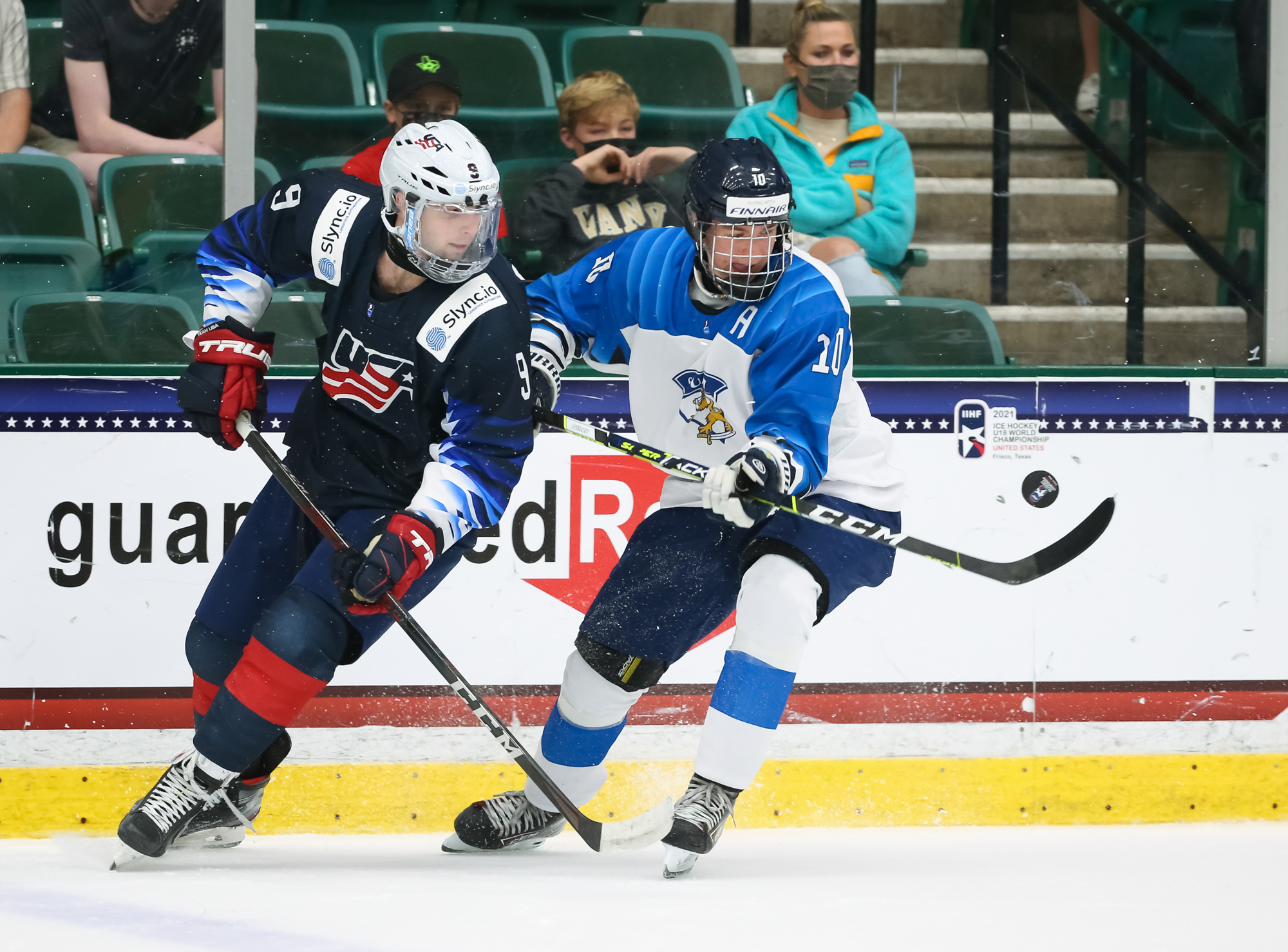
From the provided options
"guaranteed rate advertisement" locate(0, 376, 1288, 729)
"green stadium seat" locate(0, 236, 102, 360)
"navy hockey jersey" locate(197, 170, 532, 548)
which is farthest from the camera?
"green stadium seat" locate(0, 236, 102, 360)

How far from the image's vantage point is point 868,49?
10.8 feet

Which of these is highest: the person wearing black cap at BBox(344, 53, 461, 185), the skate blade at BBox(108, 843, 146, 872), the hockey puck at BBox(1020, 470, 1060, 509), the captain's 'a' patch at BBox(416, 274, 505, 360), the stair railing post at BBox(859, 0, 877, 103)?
the stair railing post at BBox(859, 0, 877, 103)

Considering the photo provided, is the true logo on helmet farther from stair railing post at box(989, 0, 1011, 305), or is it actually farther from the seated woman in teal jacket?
stair railing post at box(989, 0, 1011, 305)

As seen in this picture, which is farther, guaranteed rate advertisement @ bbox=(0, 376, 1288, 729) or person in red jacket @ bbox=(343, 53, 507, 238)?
person in red jacket @ bbox=(343, 53, 507, 238)

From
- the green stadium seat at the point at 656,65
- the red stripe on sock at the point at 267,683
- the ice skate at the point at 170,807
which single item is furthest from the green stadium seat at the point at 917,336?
the ice skate at the point at 170,807

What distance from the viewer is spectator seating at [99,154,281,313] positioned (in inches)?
119

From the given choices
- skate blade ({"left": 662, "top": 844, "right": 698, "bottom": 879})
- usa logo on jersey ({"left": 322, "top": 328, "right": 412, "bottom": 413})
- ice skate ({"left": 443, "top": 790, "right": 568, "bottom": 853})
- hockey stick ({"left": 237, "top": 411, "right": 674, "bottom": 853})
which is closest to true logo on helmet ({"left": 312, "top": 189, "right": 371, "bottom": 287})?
usa logo on jersey ({"left": 322, "top": 328, "right": 412, "bottom": 413})

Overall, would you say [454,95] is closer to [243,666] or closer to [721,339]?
[721,339]

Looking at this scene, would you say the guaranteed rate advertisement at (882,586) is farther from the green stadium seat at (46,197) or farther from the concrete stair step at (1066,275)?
the green stadium seat at (46,197)

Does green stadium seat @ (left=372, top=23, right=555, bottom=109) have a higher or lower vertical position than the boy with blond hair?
higher

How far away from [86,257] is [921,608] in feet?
6.22

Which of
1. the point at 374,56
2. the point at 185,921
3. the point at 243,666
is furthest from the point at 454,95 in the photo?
the point at 185,921

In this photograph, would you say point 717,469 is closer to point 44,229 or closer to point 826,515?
point 826,515

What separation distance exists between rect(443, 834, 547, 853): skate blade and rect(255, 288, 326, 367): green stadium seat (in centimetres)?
103
